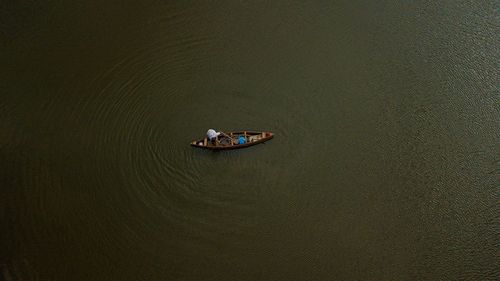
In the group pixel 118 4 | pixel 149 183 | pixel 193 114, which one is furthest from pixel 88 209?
pixel 118 4

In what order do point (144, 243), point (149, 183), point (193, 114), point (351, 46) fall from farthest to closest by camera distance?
point (351, 46) < point (193, 114) < point (149, 183) < point (144, 243)

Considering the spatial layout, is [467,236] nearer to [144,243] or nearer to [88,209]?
[144,243]

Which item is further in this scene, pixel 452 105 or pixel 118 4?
pixel 118 4

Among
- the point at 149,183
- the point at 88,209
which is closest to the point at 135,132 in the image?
the point at 149,183

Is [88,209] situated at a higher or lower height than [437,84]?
lower

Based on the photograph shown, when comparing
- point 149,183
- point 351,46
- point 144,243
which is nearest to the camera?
point 144,243

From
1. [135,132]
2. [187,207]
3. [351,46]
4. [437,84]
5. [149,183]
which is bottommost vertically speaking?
[187,207]

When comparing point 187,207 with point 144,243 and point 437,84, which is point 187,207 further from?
point 437,84
